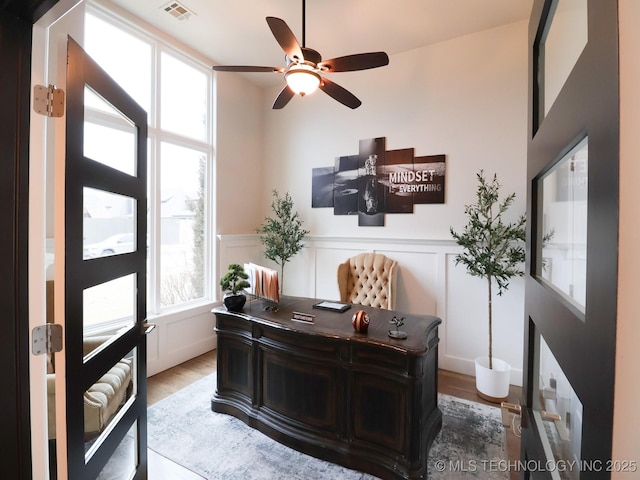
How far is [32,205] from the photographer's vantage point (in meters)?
1.12

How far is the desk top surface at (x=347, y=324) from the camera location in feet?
6.30

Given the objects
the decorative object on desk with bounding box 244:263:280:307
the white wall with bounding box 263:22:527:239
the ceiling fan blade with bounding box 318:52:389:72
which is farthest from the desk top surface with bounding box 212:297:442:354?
the ceiling fan blade with bounding box 318:52:389:72

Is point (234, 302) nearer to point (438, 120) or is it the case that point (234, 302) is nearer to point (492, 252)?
point (492, 252)

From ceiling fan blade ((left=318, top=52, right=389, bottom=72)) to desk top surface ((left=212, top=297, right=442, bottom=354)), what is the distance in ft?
6.23

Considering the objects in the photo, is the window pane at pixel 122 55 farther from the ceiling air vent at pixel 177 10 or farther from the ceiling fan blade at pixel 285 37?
the ceiling fan blade at pixel 285 37

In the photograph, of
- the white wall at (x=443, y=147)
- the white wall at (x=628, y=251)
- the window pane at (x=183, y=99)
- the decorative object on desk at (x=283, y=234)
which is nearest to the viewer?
the white wall at (x=628, y=251)

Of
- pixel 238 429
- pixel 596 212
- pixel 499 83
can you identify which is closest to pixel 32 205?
pixel 596 212

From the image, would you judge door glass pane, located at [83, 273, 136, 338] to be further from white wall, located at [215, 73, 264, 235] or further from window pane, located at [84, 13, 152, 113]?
white wall, located at [215, 73, 264, 235]

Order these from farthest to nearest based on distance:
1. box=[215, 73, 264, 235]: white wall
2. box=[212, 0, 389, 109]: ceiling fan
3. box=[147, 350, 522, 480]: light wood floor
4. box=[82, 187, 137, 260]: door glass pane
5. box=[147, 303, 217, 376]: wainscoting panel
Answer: box=[215, 73, 264, 235]: white wall
box=[147, 303, 217, 376]: wainscoting panel
box=[147, 350, 522, 480]: light wood floor
box=[212, 0, 389, 109]: ceiling fan
box=[82, 187, 137, 260]: door glass pane

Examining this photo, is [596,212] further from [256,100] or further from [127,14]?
[256,100]

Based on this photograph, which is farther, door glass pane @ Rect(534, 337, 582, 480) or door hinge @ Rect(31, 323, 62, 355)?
door hinge @ Rect(31, 323, 62, 355)

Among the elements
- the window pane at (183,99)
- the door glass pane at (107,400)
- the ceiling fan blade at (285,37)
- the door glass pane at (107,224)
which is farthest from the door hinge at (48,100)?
the window pane at (183,99)

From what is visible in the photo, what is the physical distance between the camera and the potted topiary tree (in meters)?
2.93

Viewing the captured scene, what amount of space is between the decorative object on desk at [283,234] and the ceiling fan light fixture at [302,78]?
2.18 metres
